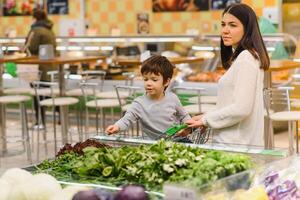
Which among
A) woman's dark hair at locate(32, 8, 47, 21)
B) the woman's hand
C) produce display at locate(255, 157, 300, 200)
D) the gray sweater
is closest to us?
produce display at locate(255, 157, 300, 200)

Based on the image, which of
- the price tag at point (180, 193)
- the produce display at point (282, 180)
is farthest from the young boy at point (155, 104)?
the price tag at point (180, 193)

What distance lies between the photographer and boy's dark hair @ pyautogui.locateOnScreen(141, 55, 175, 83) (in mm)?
4184

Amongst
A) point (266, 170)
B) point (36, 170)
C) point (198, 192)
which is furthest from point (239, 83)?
point (198, 192)

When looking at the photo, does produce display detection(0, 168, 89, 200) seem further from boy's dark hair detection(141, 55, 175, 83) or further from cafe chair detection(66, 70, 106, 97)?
cafe chair detection(66, 70, 106, 97)

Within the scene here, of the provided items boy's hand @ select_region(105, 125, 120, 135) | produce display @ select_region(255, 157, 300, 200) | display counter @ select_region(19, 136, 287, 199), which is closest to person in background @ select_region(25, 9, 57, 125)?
boy's hand @ select_region(105, 125, 120, 135)

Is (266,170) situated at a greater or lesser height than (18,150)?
Result: greater

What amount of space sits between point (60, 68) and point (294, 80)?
130 inches

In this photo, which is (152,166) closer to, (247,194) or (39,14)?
(247,194)

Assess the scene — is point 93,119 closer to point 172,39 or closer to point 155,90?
point 172,39

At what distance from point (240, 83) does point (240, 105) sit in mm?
125

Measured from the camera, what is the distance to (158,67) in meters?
4.19

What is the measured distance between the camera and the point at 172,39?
31.7ft

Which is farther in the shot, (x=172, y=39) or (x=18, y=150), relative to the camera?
(x=172, y=39)

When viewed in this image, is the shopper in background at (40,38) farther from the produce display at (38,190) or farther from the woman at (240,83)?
the produce display at (38,190)
